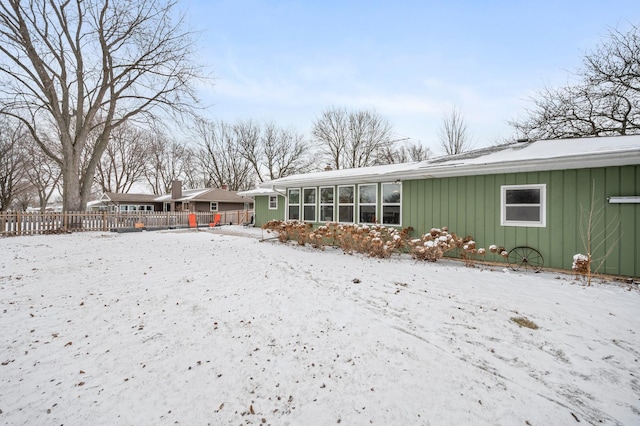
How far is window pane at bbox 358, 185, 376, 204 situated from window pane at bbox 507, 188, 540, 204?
384 cm

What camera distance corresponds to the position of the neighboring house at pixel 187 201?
86.5 ft

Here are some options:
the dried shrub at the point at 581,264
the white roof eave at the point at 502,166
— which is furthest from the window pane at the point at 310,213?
the dried shrub at the point at 581,264

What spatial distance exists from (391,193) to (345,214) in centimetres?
197

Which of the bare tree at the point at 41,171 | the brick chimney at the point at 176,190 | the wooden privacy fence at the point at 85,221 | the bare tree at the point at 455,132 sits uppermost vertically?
the bare tree at the point at 455,132

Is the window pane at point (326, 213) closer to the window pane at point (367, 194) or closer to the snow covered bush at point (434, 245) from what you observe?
the window pane at point (367, 194)

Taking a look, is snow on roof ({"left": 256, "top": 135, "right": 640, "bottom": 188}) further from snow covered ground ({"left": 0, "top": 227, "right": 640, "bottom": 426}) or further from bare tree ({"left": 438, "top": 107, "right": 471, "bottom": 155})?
bare tree ({"left": 438, "top": 107, "right": 471, "bottom": 155})

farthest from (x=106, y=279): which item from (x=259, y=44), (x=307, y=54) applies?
(x=307, y=54)

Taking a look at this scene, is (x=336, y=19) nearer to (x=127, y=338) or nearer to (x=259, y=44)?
(x=259, y=44)

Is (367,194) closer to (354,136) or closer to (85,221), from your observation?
(85,221)

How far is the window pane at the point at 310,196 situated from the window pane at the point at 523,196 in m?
6.57

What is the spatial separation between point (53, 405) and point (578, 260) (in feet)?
25.5

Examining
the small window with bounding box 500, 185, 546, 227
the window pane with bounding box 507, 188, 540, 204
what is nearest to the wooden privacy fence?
the small window with bounding box 500, 185, 546, 227

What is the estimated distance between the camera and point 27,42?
1291 cm

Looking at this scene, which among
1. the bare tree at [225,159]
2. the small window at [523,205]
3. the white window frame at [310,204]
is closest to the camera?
the small window at [523,205]
